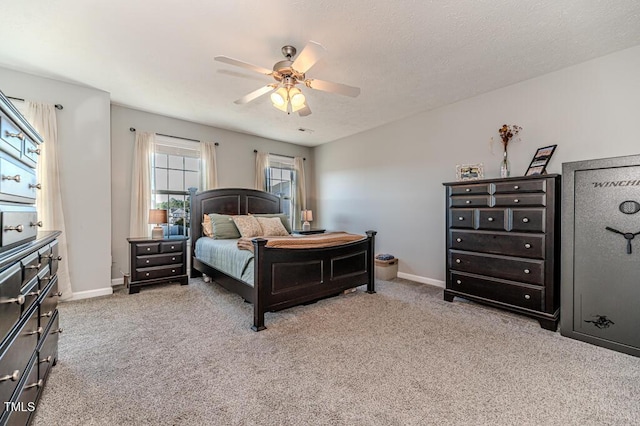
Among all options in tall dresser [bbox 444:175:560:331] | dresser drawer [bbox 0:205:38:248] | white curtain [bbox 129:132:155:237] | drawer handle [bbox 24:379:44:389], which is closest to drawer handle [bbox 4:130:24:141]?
dresser drawer [bbox 0:205:38:248]

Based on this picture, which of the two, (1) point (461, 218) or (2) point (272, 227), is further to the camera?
(2) point (272, 227)

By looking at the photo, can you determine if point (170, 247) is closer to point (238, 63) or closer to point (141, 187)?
point (141, 187)

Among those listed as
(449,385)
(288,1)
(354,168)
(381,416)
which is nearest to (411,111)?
(354,168)

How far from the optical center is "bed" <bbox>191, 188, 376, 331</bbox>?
279cm

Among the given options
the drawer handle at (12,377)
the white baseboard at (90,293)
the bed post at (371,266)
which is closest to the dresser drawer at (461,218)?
the bed post at (371,266)

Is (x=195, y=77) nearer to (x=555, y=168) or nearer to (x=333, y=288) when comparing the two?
(x=333, y=288)

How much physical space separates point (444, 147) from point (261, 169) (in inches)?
138

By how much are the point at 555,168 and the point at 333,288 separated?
9.67 feet

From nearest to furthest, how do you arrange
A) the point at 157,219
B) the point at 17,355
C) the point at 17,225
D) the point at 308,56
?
the point at 17,355 < the point at 17,225 < the point at 308,56 < the point at 157,219

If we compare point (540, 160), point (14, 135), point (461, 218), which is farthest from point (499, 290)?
point (14, 135)

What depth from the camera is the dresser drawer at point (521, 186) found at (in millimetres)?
2812

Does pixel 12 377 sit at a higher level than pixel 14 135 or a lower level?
lower

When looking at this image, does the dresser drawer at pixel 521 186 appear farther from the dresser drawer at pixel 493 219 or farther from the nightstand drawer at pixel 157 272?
the nightstand drawer at pixel 157 272

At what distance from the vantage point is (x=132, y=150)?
14.3 feet
